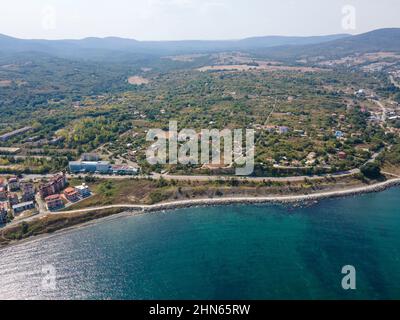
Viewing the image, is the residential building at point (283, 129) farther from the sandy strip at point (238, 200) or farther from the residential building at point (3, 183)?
the residential building at point (3, 183)

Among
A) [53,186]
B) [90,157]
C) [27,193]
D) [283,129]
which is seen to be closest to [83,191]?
[53,186]

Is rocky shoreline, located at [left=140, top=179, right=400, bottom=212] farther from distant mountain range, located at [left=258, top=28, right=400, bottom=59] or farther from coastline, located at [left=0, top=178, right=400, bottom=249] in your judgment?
distant mountain range, located at [left=258, top=28, right=400, bottom=59]

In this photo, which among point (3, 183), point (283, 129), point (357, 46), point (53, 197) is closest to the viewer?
point (53, 197)

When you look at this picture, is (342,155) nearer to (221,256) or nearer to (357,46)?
(221,256)

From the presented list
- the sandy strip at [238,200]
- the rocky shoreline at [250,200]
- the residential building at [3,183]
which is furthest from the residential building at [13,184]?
the rocky shoreline at [250,200]

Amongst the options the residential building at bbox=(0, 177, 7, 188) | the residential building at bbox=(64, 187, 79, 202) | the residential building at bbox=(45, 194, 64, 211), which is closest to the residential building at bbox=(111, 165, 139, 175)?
the residential building at bbox=(64, 187, 79, 202)
